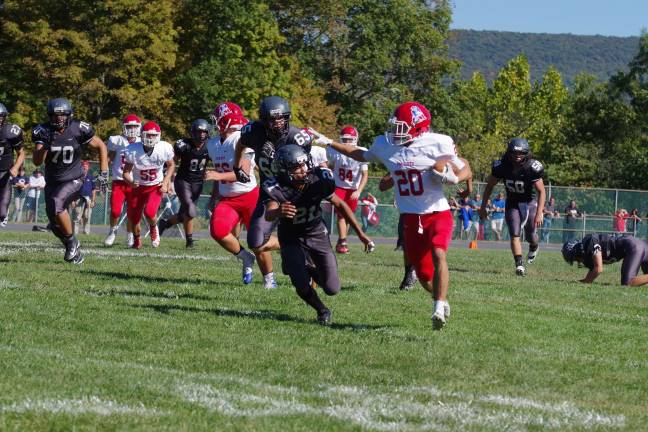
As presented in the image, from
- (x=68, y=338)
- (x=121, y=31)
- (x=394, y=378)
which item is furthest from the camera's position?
(x=121, y=31)

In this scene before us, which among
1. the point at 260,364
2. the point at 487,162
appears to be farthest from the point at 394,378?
the point at 487,162

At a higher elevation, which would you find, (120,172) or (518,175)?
(518,175)

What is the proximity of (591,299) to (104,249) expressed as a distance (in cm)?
708

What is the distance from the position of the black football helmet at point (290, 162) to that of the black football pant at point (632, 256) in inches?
256

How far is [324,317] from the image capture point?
856 cm

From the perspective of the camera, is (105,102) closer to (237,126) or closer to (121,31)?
(121,31)

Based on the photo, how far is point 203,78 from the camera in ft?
133

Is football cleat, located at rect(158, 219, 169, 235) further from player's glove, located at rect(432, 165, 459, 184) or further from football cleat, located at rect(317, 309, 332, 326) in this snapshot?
→ player's glove, located at rect(432, 165, 459, 184)

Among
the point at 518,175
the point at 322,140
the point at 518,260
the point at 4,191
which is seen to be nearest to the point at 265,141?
the point at 322,140

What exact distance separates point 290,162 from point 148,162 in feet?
27.7

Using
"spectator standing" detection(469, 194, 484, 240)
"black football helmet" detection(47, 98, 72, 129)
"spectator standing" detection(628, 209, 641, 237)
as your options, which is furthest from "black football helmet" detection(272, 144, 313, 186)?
"spectator standing" detection(628, 209, 641, 237)

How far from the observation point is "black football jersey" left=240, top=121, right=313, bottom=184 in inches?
373

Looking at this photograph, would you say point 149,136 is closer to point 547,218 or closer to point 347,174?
point 347,174

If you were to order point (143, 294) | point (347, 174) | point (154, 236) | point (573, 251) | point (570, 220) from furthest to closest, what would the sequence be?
1. point (570, 220)
2. point (154, 236)
3. point (347, 174)
4. point (573, 251)
5. point (143, 294)
